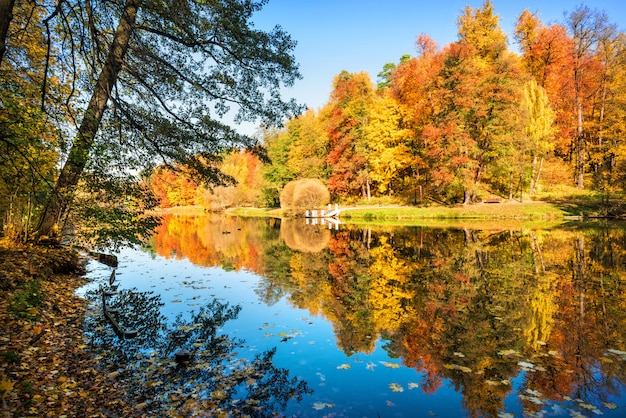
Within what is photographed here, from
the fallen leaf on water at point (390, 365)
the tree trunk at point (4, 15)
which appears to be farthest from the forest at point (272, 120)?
the fallen leaf on water at point (390, 365)

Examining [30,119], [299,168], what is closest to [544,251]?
[30,119]

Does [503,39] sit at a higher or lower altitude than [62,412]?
higher

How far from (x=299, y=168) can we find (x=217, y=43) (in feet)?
131

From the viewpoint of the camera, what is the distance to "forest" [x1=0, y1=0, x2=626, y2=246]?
8.41m

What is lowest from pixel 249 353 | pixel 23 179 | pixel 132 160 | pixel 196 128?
pixel 249 353

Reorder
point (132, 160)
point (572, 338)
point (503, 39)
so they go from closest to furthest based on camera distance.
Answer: point (572, 338) → point (132, 160) → point (503, 39)

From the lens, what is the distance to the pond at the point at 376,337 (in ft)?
15.4

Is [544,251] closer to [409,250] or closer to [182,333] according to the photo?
[409,250]

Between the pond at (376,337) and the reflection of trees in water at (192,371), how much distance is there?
3cm

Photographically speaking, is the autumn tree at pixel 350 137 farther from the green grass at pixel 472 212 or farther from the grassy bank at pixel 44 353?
the grassy bank at pixel 44 353

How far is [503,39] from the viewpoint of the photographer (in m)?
39.0

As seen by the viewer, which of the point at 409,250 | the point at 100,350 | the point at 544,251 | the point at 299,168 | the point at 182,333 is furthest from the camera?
the point at 299,168

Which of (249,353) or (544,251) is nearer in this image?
(249,353)

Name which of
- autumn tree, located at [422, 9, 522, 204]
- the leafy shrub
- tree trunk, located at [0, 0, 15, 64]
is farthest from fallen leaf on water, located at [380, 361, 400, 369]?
the leafy shrub
